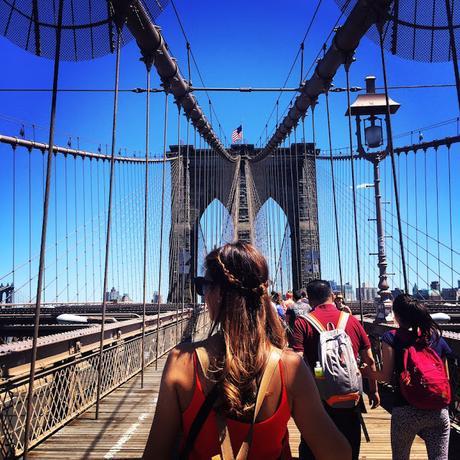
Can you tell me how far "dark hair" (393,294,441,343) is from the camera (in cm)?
177

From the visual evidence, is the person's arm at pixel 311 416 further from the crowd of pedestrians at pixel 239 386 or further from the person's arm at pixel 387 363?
the person's arm at pixel 387 363

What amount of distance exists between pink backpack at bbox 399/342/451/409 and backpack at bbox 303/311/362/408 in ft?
0.59

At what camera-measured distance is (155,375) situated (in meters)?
5.64

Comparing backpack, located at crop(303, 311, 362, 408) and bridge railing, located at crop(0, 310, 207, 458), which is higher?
backpack, located at crop(303, 311, 362, 408)

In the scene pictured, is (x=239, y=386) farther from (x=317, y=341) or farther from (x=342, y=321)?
(x=342, y=321)

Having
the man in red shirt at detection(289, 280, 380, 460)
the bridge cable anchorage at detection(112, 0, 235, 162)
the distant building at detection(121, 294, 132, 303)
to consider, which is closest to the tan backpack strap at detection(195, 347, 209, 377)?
the man in red shirt at detection(289, 280, 380, 460)

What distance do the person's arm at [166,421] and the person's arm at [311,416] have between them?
0.74 feet

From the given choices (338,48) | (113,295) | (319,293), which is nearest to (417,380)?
(319,293)

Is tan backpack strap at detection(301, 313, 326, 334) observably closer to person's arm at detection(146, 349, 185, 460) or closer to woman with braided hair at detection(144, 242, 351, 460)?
woman with braided hair at detection(144, 242, 351, 460)

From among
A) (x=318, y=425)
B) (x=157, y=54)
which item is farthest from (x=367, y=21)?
(x=318, y=425)

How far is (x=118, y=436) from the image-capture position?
318 centimetres

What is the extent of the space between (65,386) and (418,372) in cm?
280

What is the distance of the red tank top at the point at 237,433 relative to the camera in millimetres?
833

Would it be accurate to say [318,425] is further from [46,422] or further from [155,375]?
[155,375]
